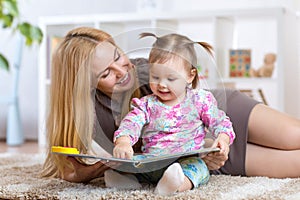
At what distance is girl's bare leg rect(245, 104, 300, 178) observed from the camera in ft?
5.65

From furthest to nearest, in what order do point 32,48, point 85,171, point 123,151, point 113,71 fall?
1. point 32,48
2. point 85,171
3. point 113,71
4. point 123,151

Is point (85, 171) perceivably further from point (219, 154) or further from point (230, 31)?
point (230, 31)

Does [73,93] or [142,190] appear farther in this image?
[73,93]

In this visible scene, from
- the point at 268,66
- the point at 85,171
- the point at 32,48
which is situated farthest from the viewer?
the point at 32,48

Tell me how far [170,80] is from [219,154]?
0.73ft

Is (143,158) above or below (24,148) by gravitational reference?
above

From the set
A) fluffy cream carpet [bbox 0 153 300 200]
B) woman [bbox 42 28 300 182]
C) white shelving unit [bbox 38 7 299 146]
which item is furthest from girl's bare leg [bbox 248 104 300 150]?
white shelving unit [bbox 38 7 299 146]

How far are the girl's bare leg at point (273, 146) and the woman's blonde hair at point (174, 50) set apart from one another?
0.40 metres

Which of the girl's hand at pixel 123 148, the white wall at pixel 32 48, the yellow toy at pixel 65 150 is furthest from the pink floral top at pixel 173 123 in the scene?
the white wall at pixel 32 48

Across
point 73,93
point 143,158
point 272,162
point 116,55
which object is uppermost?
point 116,55

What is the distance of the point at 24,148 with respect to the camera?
332cm

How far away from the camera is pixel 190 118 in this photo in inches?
57.2

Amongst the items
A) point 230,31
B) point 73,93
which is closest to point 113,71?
point 73,93

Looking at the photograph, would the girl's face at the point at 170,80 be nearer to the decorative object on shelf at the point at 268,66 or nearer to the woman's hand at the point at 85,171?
the woman's hand at the point at 85,171
